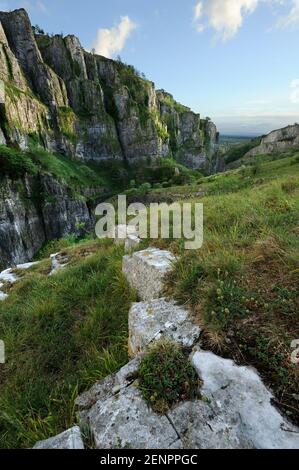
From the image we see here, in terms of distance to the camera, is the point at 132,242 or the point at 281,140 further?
the point at 281,140

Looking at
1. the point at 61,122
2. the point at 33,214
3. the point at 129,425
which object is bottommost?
the point at 33,214

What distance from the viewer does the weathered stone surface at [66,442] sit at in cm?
196

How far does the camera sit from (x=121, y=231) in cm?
717

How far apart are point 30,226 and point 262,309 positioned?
49858mm

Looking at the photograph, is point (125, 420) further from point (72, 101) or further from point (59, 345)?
point (72, 101)

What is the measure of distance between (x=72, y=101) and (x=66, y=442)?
311 ft

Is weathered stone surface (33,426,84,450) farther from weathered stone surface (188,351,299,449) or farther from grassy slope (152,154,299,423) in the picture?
grassy slope (152,154,299,423)

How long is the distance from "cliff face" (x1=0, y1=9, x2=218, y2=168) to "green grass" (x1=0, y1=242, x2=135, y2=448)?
2144 inches

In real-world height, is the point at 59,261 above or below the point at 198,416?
below

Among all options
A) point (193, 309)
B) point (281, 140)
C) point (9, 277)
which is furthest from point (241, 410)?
point (281, 140)

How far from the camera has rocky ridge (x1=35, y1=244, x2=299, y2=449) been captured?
1820 millimetres

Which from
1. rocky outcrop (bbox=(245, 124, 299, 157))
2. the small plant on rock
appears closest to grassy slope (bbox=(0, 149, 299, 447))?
the small plant on rock

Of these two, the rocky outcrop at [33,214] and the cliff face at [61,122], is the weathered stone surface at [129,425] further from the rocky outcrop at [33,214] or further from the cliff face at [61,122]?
the rocky outcrop at [33,214]

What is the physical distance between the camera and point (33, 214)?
48.4m
